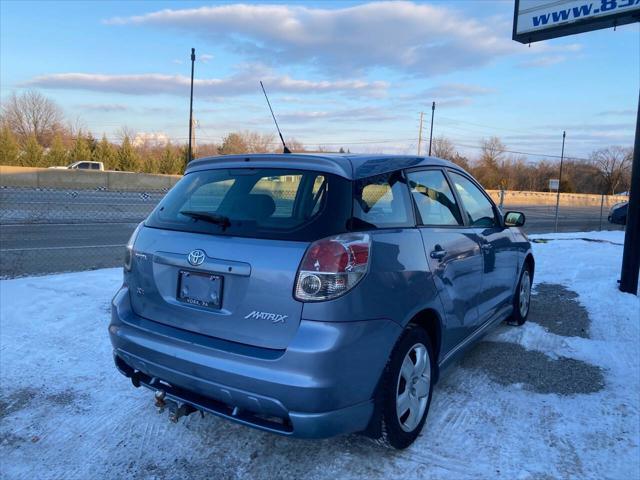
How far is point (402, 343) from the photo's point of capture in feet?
8.96

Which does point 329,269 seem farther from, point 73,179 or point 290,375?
point 73,179

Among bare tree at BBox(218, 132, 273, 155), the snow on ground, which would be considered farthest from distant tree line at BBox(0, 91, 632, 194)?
the snow on ground

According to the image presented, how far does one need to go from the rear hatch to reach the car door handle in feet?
2.60

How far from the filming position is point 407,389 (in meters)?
2.88

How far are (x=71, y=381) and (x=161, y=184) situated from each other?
105ft

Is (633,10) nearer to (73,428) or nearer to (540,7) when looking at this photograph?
(540,7)

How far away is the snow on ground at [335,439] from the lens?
2750 millimetres

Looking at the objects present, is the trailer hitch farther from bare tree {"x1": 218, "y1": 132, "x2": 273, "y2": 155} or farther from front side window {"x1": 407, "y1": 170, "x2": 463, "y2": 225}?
bare tree {"x1": 218, "y1": 132, "x2": 273, "y2": 155}

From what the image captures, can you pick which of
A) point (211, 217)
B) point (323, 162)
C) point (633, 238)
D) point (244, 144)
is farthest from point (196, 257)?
point (244, 144)

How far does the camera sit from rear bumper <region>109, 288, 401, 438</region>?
7.56ft

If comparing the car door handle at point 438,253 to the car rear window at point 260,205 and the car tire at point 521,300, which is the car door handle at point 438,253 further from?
the car tire at point 521,300

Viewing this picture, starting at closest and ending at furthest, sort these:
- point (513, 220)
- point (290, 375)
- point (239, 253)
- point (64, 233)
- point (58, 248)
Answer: point (290, 375) → point (239, 253) → point (513, 220) → point (58, 248) → point (64, 233)

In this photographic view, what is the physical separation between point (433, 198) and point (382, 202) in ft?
2.47

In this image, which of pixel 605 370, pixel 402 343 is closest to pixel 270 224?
pixel 402 343
